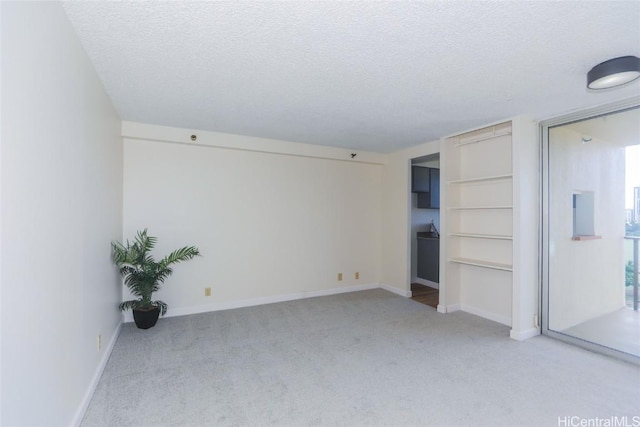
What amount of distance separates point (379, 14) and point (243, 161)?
9.76 feet

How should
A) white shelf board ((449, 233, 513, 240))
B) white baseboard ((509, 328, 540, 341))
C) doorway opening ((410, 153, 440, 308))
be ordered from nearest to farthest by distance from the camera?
white baseboard ((509, 328, 540, 341)) → white shelf board ((449, 233, 513, 240)) → doorway opening ((410, 153, 440, 308))

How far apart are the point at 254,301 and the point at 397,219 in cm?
257

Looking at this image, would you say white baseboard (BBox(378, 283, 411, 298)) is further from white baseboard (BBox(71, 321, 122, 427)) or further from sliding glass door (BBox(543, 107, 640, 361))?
white baseboard (BBox(71, 321, 122, 427))

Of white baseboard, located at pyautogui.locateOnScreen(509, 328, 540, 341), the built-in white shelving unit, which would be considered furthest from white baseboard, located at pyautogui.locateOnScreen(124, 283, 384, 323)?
white baseboard, located at pyautogui.locateOnScreen(509, 328, 540, 341)

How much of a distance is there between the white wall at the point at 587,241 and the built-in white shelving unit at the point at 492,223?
22cm

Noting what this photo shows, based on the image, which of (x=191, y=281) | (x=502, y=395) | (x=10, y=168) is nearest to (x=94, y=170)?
(x=10, y=168)

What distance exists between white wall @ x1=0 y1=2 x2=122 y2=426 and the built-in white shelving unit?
378cm

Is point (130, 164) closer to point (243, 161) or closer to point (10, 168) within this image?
point (243, 161)

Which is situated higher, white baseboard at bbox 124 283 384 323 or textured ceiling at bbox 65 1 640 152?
textured ceiling at bbox 65 1 640 152

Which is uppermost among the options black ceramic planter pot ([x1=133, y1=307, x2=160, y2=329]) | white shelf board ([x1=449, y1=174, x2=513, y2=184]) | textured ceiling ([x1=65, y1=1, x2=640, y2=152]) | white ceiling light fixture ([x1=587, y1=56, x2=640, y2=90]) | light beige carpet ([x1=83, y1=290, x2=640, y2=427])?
textured ceiling ([x1=65, y1=1, x2=640, y2=152])

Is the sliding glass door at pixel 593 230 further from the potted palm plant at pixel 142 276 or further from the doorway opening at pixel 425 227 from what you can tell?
the potted palm plant at pixel 142 276

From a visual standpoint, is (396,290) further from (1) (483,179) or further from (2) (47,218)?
(2) (47,218)

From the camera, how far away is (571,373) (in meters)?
2.48

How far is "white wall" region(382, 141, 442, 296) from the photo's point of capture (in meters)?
4.77
